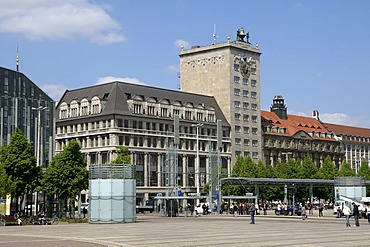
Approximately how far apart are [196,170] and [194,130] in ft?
26.8

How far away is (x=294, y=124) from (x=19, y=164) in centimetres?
11468

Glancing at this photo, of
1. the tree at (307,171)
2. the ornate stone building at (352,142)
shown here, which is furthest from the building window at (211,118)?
the ornate stone building at (352,142)

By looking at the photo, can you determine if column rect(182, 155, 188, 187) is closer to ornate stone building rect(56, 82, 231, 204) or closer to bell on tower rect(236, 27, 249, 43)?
ornate stone building rect(56, 82, 231, 204)

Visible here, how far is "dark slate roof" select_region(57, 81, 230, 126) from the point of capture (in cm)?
12156

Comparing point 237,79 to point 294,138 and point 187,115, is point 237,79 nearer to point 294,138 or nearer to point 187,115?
point 187,115

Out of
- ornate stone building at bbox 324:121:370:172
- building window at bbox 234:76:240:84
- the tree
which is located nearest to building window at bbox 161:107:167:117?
building window at bbox 234:76:240:84

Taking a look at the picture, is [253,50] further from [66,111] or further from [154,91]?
[66,111]

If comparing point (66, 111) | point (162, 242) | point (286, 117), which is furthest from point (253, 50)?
point (162, 242)

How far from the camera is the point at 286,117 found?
566ft

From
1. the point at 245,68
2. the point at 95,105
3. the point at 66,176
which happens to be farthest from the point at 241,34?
the point at 66,176

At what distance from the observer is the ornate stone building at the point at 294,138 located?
511 feet

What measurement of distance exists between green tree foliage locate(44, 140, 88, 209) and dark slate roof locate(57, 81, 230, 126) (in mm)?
47990

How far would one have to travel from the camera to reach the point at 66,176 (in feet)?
229

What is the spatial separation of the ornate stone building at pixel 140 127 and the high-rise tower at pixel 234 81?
26.2 ft
